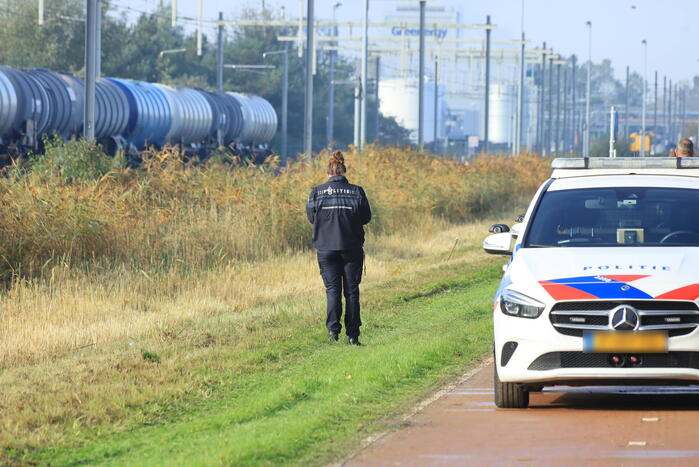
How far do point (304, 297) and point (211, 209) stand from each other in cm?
612

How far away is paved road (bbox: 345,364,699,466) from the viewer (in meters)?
8.44

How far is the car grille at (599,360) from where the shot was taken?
943cm

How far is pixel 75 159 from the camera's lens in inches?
1016

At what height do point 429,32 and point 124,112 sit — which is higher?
point 429,32

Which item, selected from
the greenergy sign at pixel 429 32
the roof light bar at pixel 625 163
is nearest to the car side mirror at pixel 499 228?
the roof light bar at pixel 625 163

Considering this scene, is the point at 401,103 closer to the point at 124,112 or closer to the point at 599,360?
the point at 124,112

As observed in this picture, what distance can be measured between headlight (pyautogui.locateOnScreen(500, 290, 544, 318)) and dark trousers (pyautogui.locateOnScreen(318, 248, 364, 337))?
13.9ft

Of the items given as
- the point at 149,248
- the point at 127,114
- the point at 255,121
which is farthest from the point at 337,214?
the point at 255,121

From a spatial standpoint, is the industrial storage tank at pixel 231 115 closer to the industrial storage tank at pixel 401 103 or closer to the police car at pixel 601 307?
the police car at pixel 601 307

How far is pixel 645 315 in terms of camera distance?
9445mm

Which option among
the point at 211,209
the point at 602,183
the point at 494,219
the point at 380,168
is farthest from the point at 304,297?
the point at 494,219

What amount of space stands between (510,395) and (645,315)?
123cm

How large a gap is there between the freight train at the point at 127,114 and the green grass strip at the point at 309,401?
14.1 metres

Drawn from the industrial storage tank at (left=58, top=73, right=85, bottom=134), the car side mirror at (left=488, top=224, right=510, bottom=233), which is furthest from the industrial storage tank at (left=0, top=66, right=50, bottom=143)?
the car side mirror at (left=488, top=224, right=510, bottom=233)
